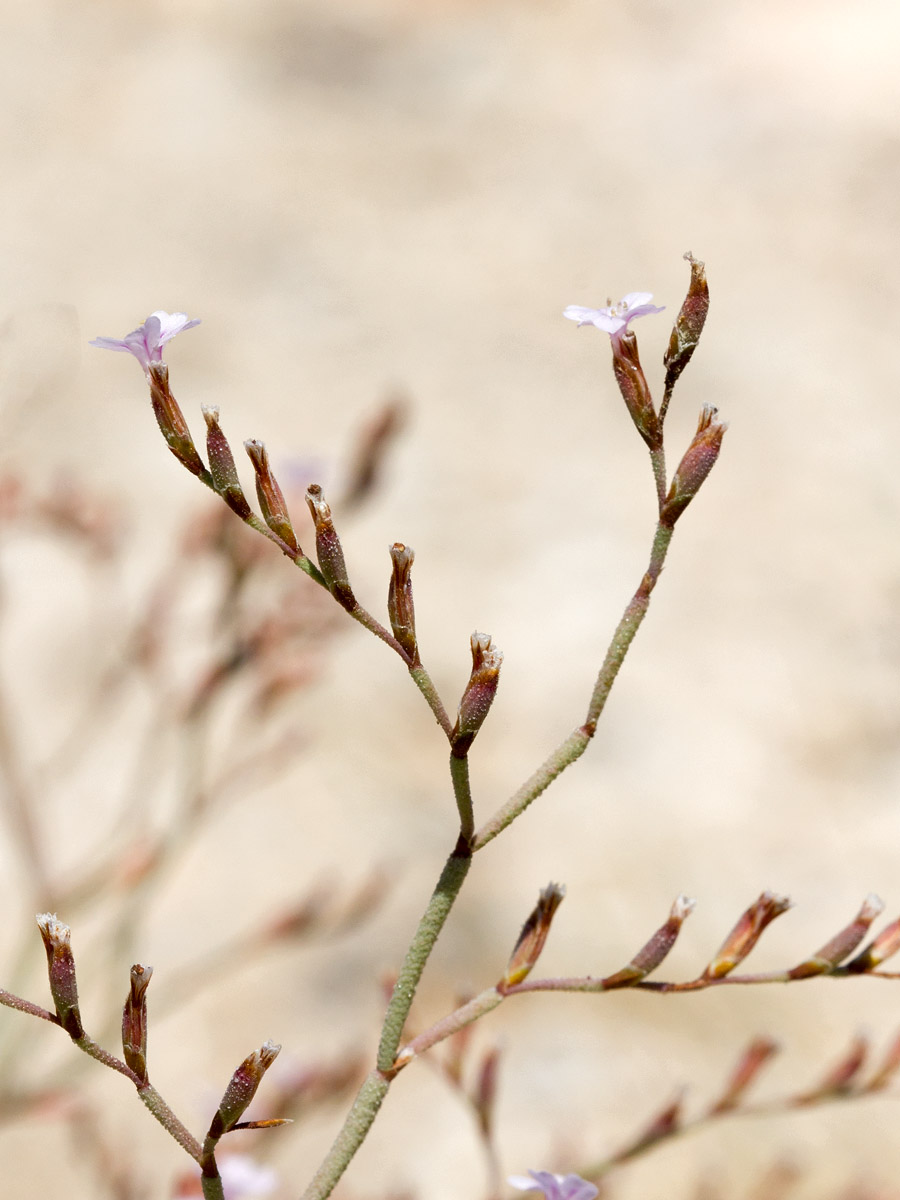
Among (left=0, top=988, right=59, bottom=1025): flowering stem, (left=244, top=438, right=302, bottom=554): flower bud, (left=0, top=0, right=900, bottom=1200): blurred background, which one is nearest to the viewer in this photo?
(left=0, top=988, right=59, bottom=1025): flowering stem

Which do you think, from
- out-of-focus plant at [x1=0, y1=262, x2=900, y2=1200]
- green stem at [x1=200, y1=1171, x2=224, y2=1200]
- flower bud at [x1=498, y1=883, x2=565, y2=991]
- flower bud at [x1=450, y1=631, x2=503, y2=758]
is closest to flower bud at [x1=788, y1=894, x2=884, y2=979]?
out-of-focus plant at [x1=0, y1=262, x2=900, y2=1200]

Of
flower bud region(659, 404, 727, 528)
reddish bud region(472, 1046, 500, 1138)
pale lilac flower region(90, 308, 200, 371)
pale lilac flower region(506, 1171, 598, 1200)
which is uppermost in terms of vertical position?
pale lilac flower region(90, 308, 200, 371)

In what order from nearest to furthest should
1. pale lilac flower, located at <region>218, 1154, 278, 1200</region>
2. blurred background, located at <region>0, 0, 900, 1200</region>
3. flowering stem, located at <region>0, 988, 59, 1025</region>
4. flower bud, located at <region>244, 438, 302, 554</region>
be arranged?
flowering stem, located at <region>0, 988, 59, 1025</region>, flower bud, located at <region>244, 438, 302, 554</region>, pale lilac flower, located at <region>218, 1154, 278, 1200</region>, blurred background, located at <region>0, 0, 900, 1200</region>

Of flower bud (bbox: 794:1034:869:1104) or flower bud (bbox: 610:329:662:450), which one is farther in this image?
flower bud (bbox: 794:1034:869:1104)

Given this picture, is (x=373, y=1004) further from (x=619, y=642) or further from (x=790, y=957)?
(x=619, y=642)

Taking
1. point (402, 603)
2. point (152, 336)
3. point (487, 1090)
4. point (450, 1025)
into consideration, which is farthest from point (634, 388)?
point (487, 1090)

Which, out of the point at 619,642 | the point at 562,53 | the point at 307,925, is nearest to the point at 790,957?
the point at 307,925

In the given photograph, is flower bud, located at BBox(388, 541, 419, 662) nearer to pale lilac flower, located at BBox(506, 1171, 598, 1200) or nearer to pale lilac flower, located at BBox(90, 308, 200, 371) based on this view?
pale lilac flower, located at BBox(90, 308, 200, 371)

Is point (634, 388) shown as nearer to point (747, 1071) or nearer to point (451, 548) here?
point (747, 1071)
